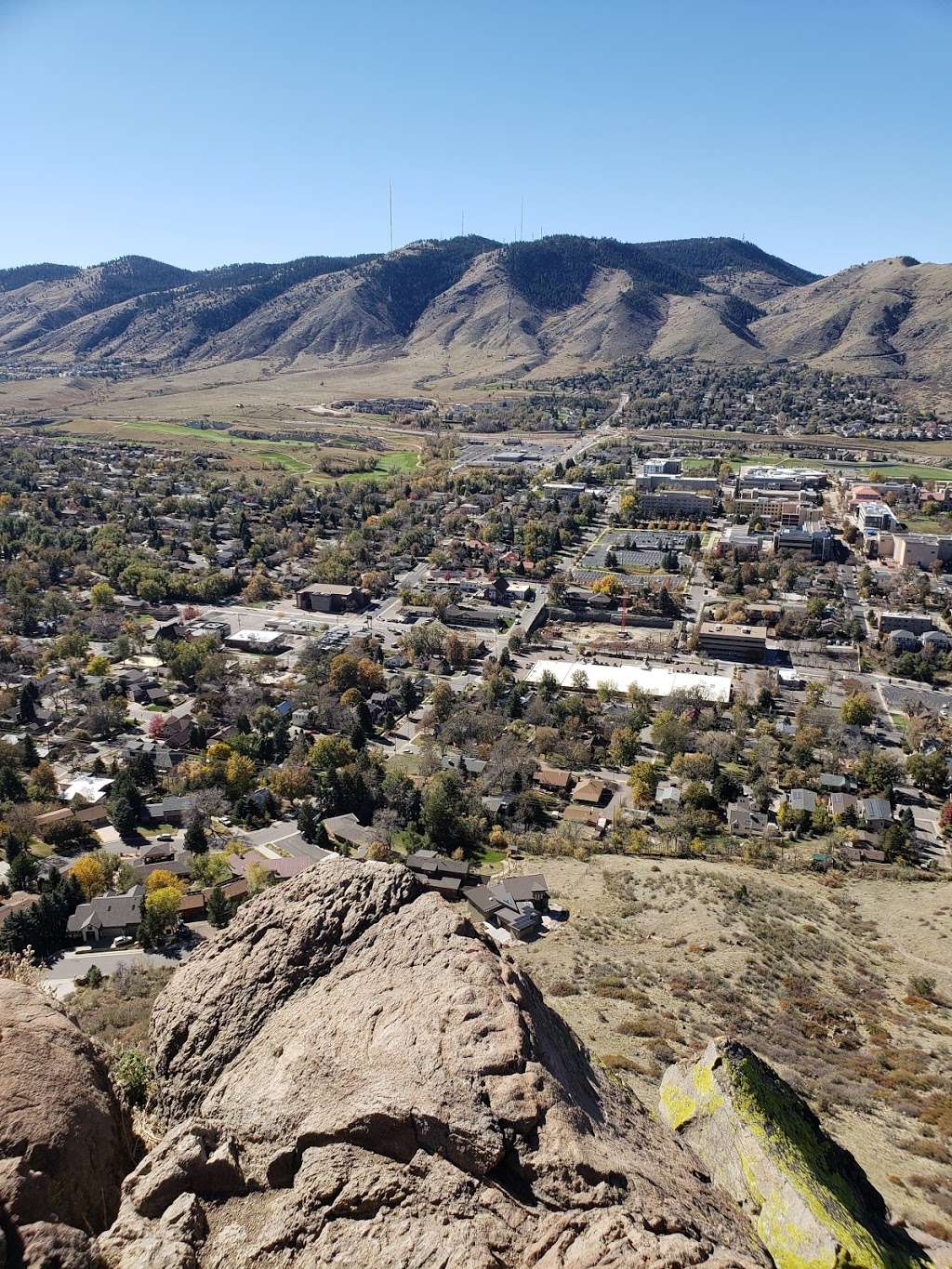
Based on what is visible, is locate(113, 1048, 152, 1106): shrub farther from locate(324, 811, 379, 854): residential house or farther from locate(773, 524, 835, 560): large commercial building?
locate(773, 524, 835, 560): large commercial building

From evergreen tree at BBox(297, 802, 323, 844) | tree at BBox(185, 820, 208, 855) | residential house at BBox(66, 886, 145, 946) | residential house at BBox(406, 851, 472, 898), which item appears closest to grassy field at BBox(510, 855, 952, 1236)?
residential house at BBox(406, 851, 472, 898)

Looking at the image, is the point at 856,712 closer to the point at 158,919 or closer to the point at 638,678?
the point at 638,678

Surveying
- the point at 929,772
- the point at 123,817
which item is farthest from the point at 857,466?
the point at 123,817

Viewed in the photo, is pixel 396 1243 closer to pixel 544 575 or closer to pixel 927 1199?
pixel 927 1199

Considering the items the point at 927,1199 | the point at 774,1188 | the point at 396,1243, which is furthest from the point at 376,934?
the point at 927,1199

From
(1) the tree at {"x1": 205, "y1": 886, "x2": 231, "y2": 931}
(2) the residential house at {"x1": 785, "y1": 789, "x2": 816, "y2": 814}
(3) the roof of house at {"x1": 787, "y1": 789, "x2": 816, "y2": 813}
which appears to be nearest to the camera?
(1) the tree at {"x1": 205, "y1": 886, "x2": 231, "y2": 931}
